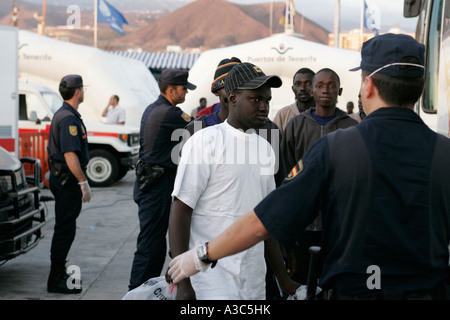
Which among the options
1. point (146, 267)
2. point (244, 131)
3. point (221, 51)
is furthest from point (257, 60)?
point (244, 131)

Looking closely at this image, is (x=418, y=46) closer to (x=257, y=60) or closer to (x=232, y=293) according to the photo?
(x=232, y=293)

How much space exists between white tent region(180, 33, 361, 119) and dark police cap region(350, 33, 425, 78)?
1822 centimetres

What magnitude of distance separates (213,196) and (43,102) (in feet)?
35.6

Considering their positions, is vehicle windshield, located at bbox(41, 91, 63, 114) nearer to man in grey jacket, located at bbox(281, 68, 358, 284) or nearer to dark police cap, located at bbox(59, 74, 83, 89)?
dark police cap, located at bbox(59, 74, 83, 89)

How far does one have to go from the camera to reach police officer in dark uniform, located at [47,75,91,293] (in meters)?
5.84

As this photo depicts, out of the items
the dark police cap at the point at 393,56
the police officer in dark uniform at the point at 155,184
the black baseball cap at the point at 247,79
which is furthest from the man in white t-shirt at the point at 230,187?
the police officer in dark uniform at the point at 155,184

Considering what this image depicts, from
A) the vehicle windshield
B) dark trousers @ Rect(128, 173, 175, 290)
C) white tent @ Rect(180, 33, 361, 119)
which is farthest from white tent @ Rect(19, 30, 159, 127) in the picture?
dark trousers @ Rect(128, 173, 175, 290)

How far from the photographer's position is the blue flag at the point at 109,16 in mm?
28442

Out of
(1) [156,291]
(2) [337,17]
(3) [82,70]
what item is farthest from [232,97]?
(2) [337,17]

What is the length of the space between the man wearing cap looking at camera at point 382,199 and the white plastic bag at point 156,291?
0.69 m

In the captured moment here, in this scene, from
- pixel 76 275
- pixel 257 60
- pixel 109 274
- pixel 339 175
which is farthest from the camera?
pixel 257 60

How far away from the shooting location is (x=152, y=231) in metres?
5.25

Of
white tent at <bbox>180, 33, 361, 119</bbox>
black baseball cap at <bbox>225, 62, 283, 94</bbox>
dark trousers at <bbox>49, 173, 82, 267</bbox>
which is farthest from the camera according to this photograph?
white tent at <bbox>180, 33, 361, 119</bbox>

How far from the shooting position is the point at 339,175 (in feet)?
6.89
